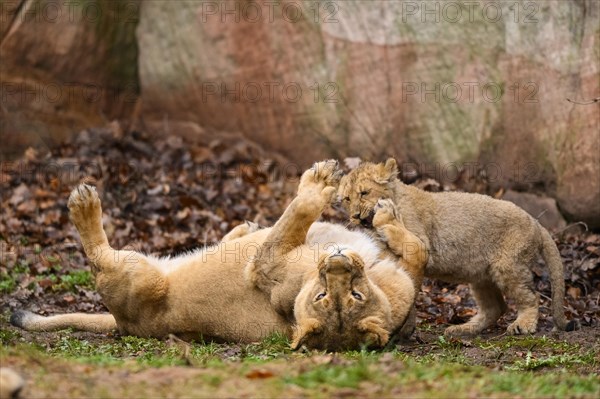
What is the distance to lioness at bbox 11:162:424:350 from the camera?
766cm

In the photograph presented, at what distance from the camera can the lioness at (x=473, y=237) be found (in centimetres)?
992

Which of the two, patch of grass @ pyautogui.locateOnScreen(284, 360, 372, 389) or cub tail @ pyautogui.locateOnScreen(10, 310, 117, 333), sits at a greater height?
patch of grass @ pyautogui.locateOnScreen(284, 360, 372, 389)

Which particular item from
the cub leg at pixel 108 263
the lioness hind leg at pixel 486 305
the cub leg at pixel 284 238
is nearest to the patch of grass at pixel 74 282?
the cub leg at pixel 108 263

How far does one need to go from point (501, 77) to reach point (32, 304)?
6.42m

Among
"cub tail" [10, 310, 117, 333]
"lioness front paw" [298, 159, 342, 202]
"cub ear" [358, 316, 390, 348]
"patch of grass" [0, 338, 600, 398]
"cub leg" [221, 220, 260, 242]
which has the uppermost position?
"lioness front paw" [298, 159, 342, 202]

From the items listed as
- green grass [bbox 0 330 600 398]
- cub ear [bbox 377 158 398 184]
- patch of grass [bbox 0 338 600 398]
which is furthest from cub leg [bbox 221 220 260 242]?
patch of grass [bbox 0 338 600 398]

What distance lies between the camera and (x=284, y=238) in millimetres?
8719

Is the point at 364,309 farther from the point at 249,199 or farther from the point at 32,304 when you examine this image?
the point at 249,199

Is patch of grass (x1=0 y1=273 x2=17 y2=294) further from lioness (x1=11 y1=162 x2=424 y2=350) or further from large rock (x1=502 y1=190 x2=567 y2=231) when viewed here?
large rock (x1=502 y1=190 x2=567 y2=231)

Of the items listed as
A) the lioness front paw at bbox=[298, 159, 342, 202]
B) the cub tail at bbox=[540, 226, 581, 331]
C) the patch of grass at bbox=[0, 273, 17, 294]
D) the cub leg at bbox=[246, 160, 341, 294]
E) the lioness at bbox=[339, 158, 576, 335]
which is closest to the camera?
the cub leg at bbox=[246, 160, 341, 294]

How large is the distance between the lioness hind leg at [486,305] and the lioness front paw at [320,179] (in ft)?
6.73

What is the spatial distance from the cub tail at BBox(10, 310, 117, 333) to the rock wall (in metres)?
5.81

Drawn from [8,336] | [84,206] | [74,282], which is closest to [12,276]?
[74,282]

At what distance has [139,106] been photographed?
1728cm
